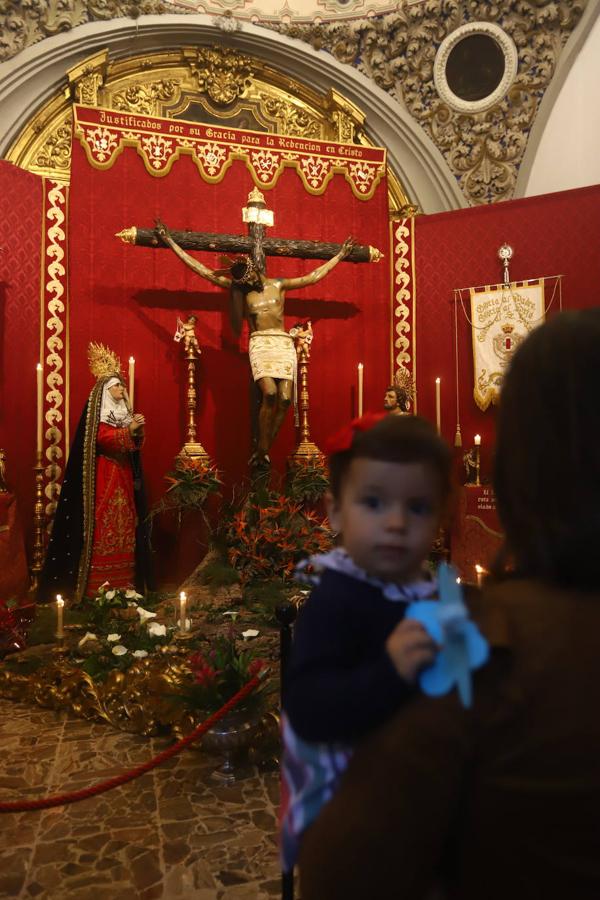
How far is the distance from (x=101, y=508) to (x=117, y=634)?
5.20 ft

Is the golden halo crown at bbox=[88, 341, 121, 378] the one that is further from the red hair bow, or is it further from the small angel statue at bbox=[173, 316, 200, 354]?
the red hair bow

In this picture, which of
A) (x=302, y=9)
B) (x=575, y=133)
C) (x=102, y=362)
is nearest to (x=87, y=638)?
(x=102, y=362)

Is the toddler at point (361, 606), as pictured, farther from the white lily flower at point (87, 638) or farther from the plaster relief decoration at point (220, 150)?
the plaster relief decoration at point (220, 150)

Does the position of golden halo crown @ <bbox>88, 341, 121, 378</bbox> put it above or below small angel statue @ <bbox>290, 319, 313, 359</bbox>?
below

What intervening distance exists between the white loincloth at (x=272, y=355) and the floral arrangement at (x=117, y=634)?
82.6 inches

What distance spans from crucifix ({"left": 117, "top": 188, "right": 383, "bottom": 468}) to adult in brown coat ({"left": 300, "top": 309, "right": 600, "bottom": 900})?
16.0 feet

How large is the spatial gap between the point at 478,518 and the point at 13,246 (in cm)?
482

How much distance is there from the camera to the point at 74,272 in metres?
5.99

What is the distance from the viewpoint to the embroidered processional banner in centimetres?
645

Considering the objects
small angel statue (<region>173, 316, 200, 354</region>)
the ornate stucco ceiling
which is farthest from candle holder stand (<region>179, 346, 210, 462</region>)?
the ornate stucco ceiling

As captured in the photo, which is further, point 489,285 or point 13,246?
point 489,285

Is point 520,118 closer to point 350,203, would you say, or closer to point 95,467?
point 350,203

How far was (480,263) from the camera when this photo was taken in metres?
6.74

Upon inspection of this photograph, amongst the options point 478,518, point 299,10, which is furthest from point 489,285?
point 299,10
